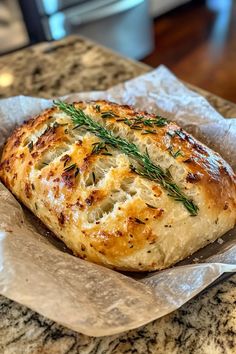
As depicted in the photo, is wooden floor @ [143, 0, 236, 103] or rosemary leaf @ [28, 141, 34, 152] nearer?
rosemary leaf @ [28, 141, 34, 152]

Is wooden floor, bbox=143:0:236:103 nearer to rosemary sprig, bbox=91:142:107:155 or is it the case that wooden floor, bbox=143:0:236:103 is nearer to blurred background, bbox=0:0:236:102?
blurred background, bbox=0:0:236:102

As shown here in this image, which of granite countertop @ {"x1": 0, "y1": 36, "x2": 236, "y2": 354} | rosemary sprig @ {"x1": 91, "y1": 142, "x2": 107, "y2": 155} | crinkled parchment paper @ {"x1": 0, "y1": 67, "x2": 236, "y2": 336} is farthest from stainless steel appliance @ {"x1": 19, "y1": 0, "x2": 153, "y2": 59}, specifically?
granite countertop @ {"x1": 0, "y1": 36, "x2": 236, "y2": 354}

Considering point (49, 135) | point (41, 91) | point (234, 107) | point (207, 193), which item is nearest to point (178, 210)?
point (207, 193)

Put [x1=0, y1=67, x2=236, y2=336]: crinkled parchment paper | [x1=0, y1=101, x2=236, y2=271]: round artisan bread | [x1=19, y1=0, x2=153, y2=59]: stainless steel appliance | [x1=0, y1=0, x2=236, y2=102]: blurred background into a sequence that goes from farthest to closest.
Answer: [x1=19, y1=0, x2=153, y2=59]: stainless steel appliance < [x1=0, y1=0, x2=236, y2=102]: blurred background < [x1=0, y1=101, x2=236, y2=271]: round artisan bread < [x1=0, y1=67, x2=236, y2=336]: crinkled parchment paper

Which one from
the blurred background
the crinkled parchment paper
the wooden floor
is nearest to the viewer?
the crinkled parchment paper

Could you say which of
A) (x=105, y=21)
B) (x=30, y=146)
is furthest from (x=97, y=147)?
(x=105, y=21)

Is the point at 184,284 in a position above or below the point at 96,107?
below

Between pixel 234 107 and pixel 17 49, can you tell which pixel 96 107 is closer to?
pixel 234 107
